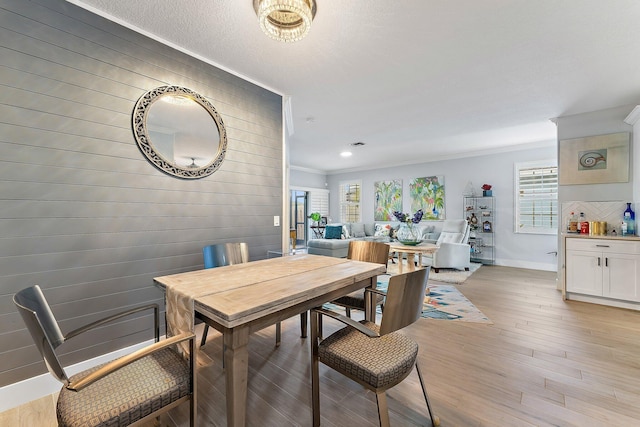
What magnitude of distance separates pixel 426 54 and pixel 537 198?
4.87 metres

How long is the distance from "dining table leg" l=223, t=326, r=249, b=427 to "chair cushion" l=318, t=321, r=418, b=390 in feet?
1.49

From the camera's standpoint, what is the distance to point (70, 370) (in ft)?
6.12

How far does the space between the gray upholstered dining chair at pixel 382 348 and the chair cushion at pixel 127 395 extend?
69 centimetres

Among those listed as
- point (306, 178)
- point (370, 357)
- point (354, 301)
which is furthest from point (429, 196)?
point (370, 357)

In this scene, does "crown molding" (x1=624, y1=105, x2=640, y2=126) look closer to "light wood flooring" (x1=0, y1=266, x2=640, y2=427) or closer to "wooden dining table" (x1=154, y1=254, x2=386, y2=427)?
"light wood flooring" (x1=0, y1=266, x2=640, y2=427)

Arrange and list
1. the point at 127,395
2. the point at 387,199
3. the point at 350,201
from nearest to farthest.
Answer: the point at 127,395, the point at 387,199, the point at 350,201

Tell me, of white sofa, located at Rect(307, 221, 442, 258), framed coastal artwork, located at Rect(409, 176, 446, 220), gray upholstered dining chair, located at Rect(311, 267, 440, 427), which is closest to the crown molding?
white sofa, located at Rect(307, 221, 442, 258)

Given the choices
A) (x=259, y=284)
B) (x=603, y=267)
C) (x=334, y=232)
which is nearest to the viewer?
(x=259, y=284)

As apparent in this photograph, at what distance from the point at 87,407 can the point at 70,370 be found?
127cm

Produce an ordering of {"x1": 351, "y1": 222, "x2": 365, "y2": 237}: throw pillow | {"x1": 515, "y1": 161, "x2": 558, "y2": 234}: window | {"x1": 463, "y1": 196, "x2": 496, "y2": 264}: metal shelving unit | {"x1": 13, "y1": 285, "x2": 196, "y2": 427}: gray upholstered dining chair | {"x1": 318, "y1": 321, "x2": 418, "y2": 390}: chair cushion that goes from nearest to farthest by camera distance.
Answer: {"x1": 13, "y1": 285, "x2": 196, "y2": 427}: gray upholstered dining chair
{"x1": 318, "y1": 321, "x2": 418, "y2": 390}: chair cushion
{"x1": 515, "y1": 161, "x2": 558, "y2": 234}: window
{"x1": 463, "y1": 196, "x2": 496, "y2": 264}: metal shelving unit
{"x1": 351, "y1": 222, "x2": 365, "y2": 237}: throw pillow

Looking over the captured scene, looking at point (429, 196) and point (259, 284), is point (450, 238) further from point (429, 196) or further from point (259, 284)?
point (259, 284)

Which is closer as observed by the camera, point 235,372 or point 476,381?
point 235,372

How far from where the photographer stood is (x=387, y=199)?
778cm

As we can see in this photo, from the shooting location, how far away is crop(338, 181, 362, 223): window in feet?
28.1
